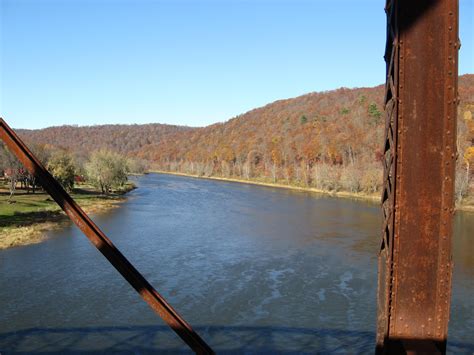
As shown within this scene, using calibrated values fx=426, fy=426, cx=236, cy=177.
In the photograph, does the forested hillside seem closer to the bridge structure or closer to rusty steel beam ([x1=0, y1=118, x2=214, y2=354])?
the bridge structure

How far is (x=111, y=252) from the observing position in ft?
8.38

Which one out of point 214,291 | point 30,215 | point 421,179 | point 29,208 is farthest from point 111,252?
point 29,208

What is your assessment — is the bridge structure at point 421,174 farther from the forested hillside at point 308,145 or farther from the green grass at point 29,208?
the forested hillside at point 308,145

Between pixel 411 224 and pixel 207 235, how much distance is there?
24132 mm

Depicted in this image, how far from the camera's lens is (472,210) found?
41312 millimetres

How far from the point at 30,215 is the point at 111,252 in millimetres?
32357

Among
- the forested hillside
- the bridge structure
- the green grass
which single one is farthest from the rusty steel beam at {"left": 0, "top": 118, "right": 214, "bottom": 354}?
the forested hillside

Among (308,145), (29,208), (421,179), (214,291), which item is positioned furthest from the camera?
(308,145)

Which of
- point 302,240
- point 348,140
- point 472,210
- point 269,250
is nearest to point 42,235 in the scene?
point 269,250

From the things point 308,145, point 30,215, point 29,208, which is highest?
point 308,145

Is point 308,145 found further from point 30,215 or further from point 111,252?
point 111,252

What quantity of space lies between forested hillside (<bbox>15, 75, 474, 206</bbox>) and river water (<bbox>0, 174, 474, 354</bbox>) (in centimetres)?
3024

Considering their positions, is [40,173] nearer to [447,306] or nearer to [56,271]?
[447,306]

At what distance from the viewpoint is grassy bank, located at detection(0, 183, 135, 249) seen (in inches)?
965
